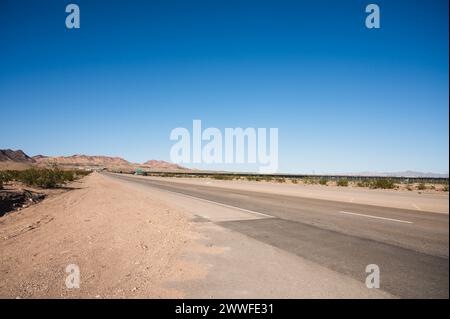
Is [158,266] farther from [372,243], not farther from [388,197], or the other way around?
[388,197]

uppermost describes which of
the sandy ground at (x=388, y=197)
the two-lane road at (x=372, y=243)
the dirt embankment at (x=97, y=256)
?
the two-lane road at (x=372, y=243)

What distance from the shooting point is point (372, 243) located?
6.41 m

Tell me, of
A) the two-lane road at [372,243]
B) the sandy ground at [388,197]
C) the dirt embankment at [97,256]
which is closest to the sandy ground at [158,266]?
the dirt embankment at [97,256]

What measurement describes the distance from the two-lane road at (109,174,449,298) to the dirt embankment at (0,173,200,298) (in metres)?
2.34

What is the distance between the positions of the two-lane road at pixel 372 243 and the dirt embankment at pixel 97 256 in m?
2.34

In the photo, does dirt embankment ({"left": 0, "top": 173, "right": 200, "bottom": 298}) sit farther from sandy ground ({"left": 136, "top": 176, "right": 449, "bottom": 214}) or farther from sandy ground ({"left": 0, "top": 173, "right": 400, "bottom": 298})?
sandy ground ({"left": 136, "top": 176, "right": 449, "bottom": 214})

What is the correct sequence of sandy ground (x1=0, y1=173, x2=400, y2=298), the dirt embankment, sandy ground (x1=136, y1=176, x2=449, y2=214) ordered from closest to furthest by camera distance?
sandy ground (x1=0, y1=173, x2=400, y2=298)
the dirt embankment
sandy ground (x1=136, y1=176, x2=449, y2=214)

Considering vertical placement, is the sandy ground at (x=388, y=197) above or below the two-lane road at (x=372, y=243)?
below

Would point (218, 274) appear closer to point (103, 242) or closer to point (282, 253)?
point (282, 253)

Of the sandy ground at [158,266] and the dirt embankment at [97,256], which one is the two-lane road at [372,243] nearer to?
the sandy ground at [158,266]

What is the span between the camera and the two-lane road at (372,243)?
4309 mm

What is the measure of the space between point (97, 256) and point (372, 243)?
6049mm

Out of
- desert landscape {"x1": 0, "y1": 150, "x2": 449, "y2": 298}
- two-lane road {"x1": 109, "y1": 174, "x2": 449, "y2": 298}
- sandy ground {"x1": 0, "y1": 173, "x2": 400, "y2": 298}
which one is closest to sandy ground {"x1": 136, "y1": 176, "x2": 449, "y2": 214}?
two-lane road {"x1": 109, "y1": 174, "x2": 449, "y2": 298}

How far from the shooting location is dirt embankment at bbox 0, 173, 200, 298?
4.15m
